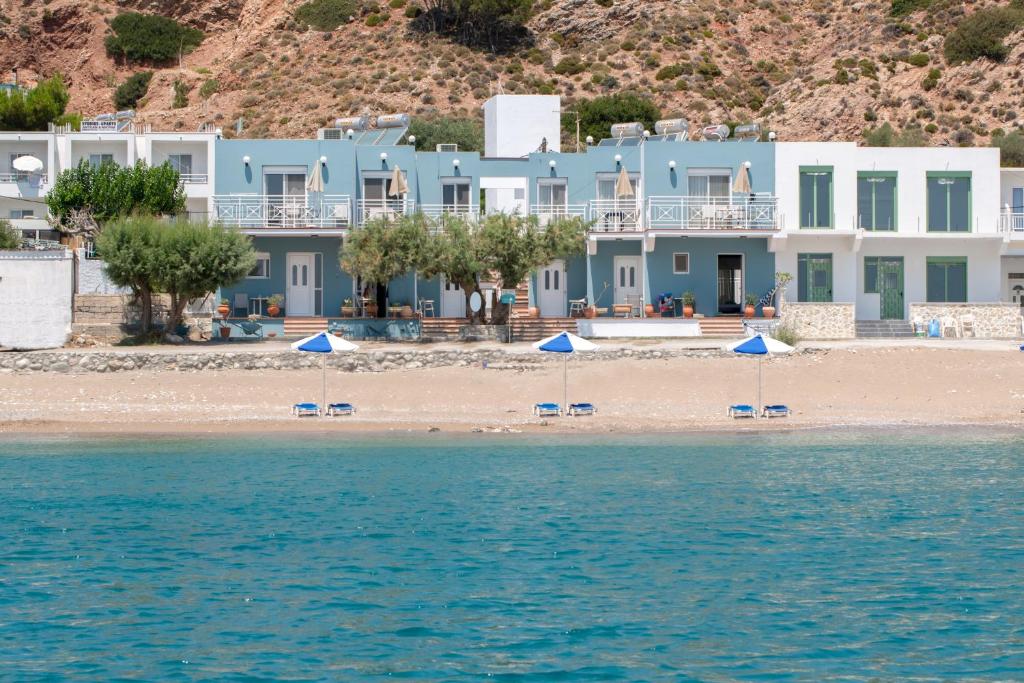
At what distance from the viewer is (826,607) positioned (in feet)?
50.0

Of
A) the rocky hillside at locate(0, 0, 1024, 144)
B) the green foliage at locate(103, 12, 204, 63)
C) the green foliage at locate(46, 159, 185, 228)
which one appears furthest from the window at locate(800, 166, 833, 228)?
the green foliage at locate(103, 12, 204, 63)

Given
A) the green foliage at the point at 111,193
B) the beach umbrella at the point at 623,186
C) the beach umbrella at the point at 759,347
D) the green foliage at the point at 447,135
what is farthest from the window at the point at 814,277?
the green foliage at the point at 447,135

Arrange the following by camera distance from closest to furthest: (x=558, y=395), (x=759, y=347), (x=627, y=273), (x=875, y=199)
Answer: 1. (x=759, y=347)
2. (x=558, y=395)
3. (x=875, y=199)
4. (x=627, y=273)

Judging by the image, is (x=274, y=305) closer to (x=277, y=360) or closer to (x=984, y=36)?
(x=277, y=360)

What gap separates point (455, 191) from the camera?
1735 inches

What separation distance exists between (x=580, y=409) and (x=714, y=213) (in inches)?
580

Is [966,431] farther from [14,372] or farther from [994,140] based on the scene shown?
[994,140]

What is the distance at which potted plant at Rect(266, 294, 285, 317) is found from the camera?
1651 inches

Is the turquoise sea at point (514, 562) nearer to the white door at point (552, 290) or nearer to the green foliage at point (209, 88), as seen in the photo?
the white door at point (552, 290)

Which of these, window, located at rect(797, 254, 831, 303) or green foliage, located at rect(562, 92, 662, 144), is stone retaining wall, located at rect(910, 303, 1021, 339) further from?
green foliage, located at rect(562, 92, 662, 144)

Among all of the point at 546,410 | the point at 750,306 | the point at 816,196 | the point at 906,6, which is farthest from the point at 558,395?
the point at 906,6

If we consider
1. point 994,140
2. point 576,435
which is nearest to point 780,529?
point 576,435

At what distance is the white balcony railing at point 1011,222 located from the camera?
143ft

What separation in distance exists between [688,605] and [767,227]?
28572 millimetres
